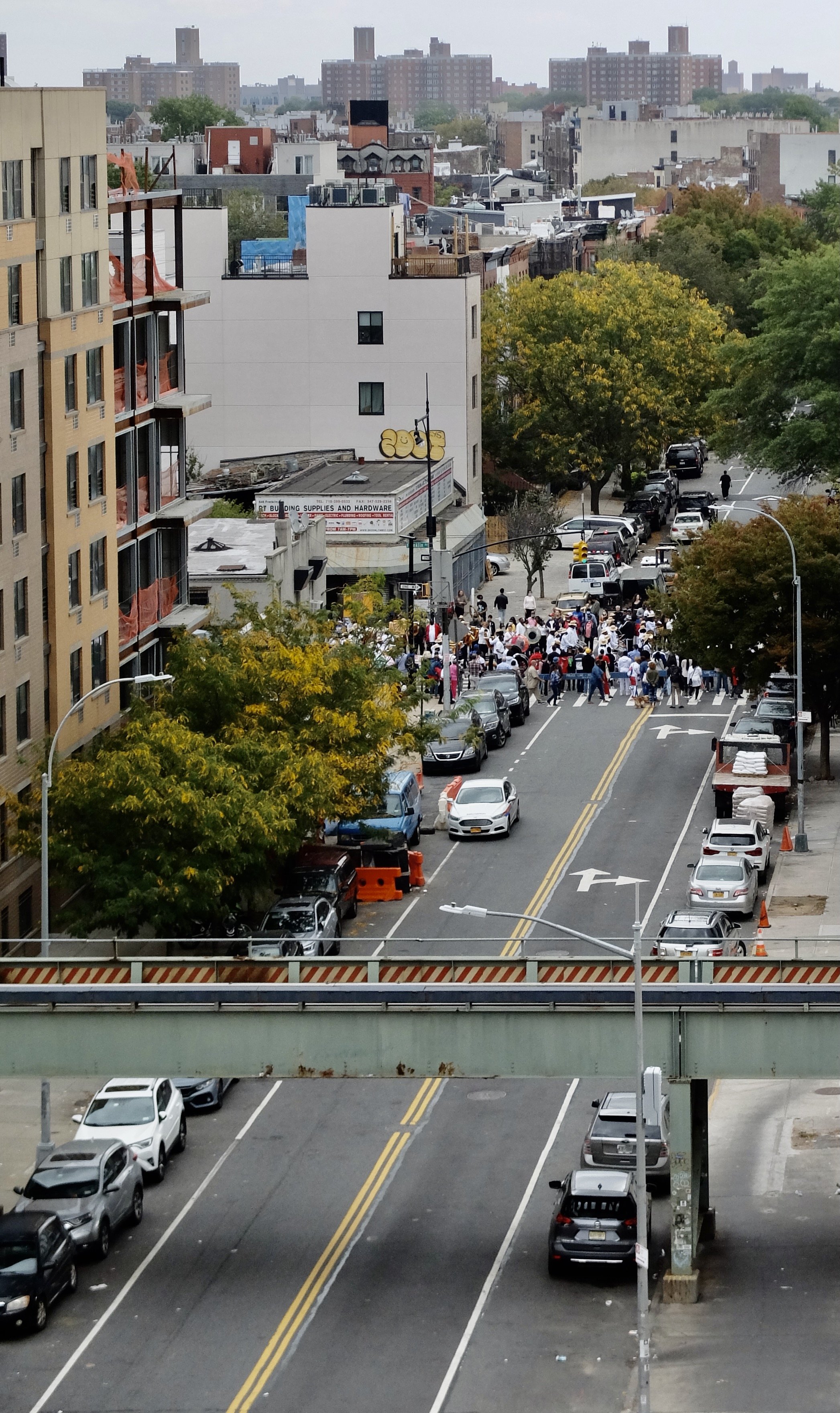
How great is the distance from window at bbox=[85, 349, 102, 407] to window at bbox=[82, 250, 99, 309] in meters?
1.14

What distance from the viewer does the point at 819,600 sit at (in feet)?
208

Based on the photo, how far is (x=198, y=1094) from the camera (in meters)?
42.6

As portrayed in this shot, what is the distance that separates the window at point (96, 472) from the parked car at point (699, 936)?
56.8ft

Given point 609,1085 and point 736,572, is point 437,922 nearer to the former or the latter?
point 609,1085

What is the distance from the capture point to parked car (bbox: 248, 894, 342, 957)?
46250 mm

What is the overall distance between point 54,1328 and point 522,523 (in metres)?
62.4

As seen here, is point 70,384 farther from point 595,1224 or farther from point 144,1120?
point 595,1224

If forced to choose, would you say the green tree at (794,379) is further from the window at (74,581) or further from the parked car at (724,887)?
the window at (74,581)

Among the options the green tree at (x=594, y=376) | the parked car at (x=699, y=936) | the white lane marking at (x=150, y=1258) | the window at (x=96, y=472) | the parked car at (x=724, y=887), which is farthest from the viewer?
the green tree at (x=594, y=376)

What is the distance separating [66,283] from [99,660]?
9039mm

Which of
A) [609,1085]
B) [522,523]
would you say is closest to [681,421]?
[522,523]

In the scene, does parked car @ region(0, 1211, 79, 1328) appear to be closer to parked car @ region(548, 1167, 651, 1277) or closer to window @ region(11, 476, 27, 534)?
parked car @ region(548, 1167, 651, 1277)

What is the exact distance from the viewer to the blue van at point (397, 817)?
56062 millimetres

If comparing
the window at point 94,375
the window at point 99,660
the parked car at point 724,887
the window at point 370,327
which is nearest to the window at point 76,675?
the window at point 99,660
